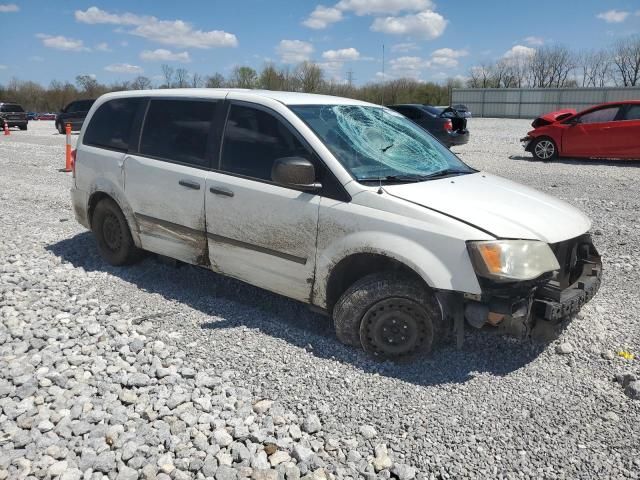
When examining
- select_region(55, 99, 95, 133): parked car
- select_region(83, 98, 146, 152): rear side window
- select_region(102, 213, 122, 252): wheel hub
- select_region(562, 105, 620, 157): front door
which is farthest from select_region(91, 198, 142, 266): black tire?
select_region(55, 99, 95, 133): parked car

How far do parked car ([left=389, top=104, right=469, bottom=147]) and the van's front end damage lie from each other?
13108 millimetres

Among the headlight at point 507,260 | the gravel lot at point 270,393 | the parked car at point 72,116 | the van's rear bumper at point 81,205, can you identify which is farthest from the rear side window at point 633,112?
→ the parked car at point 72,116

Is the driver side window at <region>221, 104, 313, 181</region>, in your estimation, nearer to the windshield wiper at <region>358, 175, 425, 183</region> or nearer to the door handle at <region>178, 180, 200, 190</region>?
the door handle at <region>178, 180, 200, 190</region>

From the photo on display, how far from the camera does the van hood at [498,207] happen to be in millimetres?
3246

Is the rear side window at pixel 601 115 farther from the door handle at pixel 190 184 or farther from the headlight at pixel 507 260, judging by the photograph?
the door handle at pixel 190 184

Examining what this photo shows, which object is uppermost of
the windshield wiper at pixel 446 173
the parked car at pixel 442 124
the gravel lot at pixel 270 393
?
the parked car at pixel 442 124

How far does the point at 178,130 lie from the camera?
15.3 feet

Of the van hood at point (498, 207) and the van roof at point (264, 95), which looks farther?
the van roof at point (264, 95)

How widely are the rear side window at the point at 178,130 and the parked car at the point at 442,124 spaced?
1188cm

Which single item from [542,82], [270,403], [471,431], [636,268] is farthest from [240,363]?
[542,82]

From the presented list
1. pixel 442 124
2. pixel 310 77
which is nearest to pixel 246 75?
pixel 310 77

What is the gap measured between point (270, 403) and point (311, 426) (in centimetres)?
34

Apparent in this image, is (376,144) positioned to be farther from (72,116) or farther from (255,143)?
(72,116)

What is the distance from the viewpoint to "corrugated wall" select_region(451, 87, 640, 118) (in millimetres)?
39062
